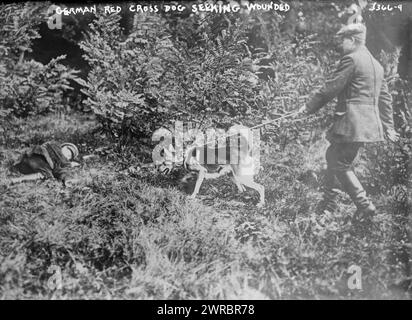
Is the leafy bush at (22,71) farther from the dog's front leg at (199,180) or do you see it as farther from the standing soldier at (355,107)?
the standing soldier at (355,107)

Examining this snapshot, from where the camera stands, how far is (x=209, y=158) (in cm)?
395

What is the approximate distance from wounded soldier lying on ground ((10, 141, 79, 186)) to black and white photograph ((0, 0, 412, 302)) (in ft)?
0.05

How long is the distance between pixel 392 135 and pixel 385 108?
275 mm

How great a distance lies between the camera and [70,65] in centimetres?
541

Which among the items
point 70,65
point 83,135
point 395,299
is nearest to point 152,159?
point 83,135

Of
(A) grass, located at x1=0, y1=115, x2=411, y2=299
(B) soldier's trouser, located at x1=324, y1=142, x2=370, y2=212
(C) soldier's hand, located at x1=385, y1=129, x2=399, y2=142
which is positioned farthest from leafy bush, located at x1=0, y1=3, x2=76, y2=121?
(C) soldier's hand, located at x1=385, y1=129, x2=399, y2=142

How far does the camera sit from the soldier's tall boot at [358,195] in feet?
11.7

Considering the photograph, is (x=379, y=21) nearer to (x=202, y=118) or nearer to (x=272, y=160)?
(x=272, y=160)

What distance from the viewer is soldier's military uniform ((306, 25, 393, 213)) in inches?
139

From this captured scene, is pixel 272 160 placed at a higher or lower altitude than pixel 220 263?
higher

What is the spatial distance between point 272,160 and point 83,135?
2.17 m

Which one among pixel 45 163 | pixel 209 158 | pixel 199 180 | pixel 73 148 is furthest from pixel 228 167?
pixel 45 163

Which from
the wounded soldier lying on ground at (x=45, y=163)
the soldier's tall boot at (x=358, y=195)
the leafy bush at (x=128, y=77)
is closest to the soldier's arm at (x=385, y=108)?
the soldier's tall boot at (x=358, y=195)

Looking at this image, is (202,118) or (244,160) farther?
(202,118)
